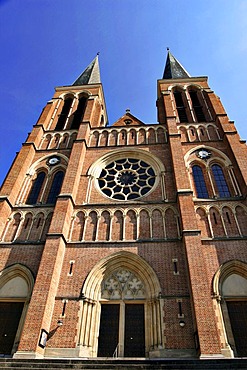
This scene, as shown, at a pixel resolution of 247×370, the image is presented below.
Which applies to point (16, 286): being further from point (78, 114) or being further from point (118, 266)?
→ point (78, 114)

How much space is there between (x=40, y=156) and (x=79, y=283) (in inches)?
393

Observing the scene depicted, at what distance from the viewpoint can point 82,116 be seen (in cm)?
2325

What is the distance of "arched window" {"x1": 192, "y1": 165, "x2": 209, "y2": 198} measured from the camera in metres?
15.7

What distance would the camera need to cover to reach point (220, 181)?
16281 mm

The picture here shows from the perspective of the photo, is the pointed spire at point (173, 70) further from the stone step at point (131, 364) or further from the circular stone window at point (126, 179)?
the stone step at point (131, 364)

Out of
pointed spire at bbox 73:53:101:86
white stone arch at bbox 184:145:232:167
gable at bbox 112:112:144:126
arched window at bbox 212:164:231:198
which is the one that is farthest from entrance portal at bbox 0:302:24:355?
pointed spire at bbox 73:53:101:86

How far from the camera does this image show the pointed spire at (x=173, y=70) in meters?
27.4

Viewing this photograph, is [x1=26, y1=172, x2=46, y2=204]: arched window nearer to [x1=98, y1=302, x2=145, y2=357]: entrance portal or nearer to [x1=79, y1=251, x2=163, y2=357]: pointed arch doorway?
[x1=79, y1=251, x2=163, y2=357]: pointed arch doorway

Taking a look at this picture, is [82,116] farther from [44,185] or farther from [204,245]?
[204,245]

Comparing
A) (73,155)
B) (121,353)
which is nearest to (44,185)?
(73,155)

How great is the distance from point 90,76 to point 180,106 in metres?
11.3

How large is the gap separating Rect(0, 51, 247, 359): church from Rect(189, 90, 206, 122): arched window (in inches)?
35.6

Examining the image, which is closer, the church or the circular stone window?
the church

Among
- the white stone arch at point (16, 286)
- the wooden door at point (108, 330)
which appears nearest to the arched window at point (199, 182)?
the wooden door at point (108, 330)
